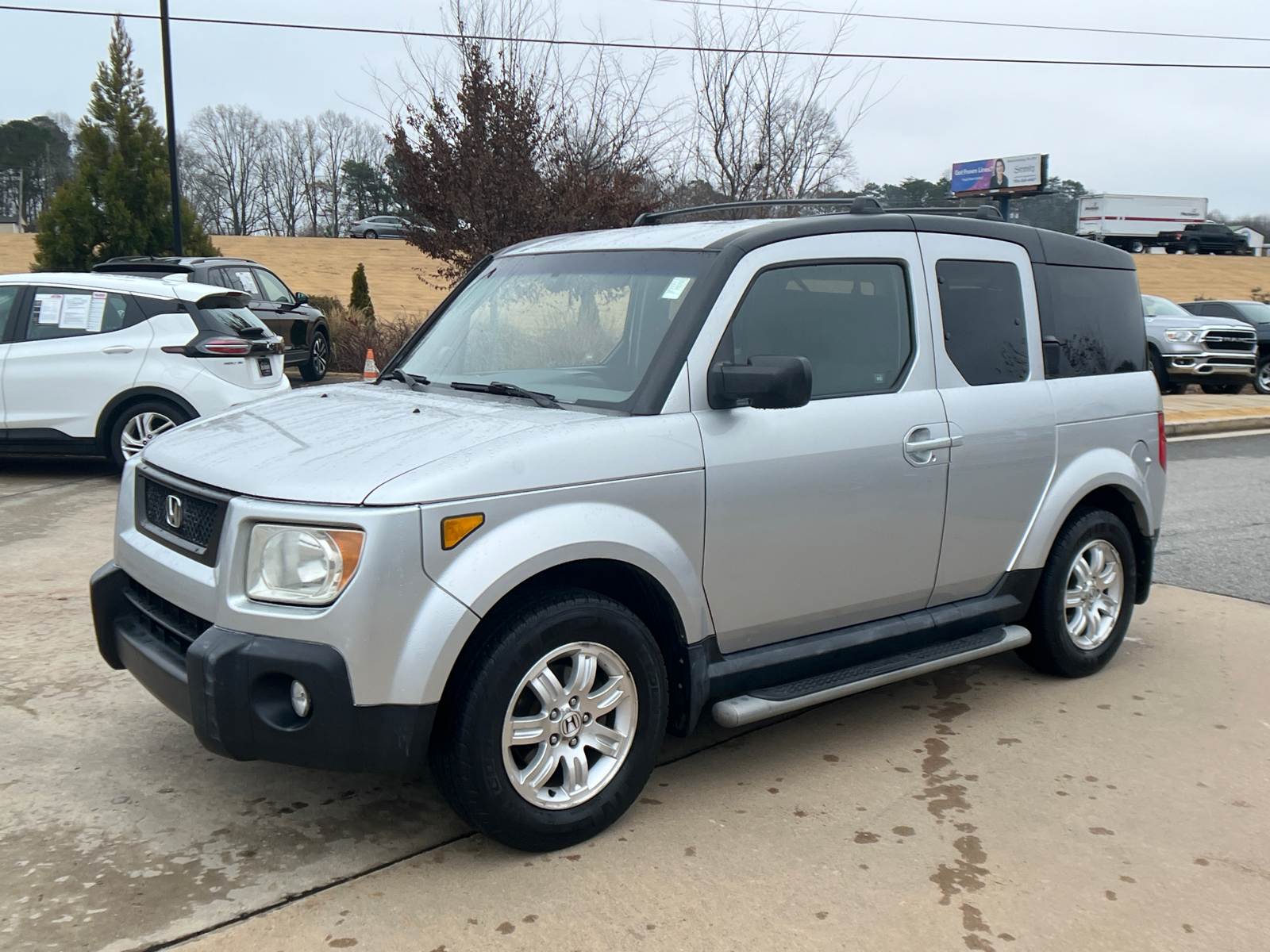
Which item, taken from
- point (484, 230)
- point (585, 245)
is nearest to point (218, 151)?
point (484, 230)

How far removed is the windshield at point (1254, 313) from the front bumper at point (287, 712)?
71.6ft

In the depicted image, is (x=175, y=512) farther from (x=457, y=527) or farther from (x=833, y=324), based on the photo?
(x=833, y=324)

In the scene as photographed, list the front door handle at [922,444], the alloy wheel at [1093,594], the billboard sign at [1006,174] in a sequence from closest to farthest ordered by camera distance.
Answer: the front door handle at [922,444]
the alloy wheel at [1093,594]
the billboard sign at [1006,174]

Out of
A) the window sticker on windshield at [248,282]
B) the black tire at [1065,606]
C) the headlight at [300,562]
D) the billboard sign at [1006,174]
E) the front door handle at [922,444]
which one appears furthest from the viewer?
the billboard sign at [1006,174]

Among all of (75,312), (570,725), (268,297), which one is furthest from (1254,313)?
(570,725)

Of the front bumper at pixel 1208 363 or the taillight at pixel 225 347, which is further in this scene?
the front bumper at pixel 1208 363

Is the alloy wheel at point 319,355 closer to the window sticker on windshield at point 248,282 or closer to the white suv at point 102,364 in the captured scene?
the window sticker on windshield at point 248,282

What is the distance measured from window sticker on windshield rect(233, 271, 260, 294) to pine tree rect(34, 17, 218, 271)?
22.8 ft

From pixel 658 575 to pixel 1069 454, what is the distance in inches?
87.4

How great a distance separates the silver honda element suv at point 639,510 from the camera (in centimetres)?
304

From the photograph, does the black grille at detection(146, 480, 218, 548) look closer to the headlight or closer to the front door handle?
the headlight

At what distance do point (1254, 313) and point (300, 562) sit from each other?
72.6 feet

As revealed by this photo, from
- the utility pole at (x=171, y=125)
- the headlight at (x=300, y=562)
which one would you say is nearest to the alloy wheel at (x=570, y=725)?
the headlight at (x=300, y=562)

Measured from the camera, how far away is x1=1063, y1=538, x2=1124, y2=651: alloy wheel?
4984 millimetres
